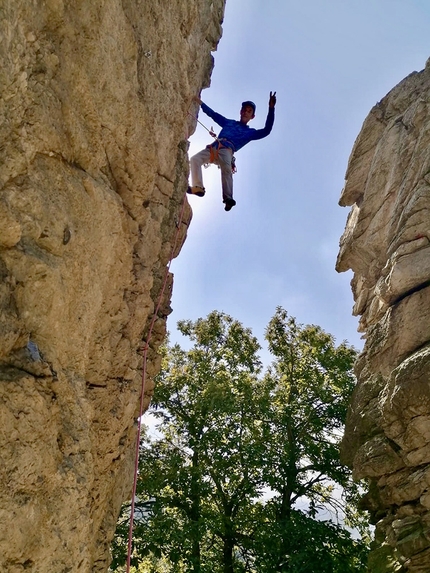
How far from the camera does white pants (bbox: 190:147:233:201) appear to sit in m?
7.36

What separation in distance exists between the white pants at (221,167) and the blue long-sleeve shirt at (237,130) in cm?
47

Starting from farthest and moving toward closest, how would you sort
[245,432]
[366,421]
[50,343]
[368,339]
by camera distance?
[245,432], [368,339], [366,421], [50,343]

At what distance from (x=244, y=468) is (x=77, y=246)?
12.4 m

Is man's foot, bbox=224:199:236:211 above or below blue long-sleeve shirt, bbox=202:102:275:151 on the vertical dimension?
below

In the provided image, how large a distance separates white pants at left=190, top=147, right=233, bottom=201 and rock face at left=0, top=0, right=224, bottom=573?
1369mm

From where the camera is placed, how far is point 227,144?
8.14 m

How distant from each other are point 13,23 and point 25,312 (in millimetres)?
1935

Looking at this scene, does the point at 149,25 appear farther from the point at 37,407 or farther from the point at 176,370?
the point at 176,370

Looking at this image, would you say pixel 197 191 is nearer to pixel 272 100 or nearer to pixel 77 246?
pixel 272 100

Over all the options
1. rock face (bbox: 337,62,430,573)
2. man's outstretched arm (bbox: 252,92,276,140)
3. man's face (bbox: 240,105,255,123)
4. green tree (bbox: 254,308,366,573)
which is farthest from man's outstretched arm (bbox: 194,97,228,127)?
green tree (bbox: 254,308,366,573)

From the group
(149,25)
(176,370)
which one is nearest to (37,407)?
(149,25)

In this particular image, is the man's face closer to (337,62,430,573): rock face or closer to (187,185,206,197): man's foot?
(187,185,206,197): man's foot

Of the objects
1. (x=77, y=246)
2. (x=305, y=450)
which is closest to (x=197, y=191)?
(x=77, y=246)

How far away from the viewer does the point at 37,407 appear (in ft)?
9.97
